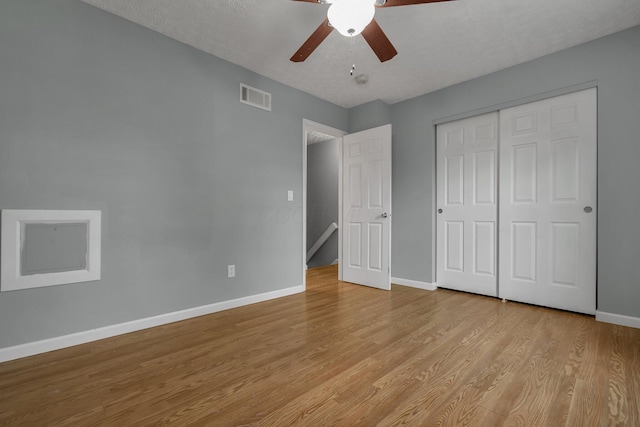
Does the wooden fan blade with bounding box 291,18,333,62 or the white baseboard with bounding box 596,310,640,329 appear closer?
the wooden fan blade with bounding box 291,18,333,62

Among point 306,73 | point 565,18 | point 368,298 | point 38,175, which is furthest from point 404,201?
point 38,175

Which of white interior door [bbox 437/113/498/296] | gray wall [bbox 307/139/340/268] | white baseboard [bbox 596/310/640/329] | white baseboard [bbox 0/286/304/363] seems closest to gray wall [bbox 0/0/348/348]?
white baseboard [bbox 0/286/304/363]

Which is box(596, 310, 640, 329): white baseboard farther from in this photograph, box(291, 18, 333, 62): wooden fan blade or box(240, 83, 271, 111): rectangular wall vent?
box(240, 83, 271, 111): rectangular wall vent

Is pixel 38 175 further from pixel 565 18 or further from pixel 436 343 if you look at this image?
pixel 565 18

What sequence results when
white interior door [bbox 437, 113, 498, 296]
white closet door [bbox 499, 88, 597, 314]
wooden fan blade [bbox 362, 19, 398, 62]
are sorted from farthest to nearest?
white interior door [bbox 437, 113, 498, 296] → white closet door [bbox 499, 88, 597, 314] → wooden fan blade [bbox 362, 19, 398, 62]

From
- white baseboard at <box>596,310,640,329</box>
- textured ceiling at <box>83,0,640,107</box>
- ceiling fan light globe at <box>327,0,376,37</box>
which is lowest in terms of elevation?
white baseboard at <box>596,310,640,329</box>

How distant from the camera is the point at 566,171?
277 cm

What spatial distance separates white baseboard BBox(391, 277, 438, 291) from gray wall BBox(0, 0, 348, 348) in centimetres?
158

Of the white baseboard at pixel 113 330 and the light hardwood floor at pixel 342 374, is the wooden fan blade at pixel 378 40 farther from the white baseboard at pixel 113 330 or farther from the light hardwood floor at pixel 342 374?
the white baseboard at pixel 113 330

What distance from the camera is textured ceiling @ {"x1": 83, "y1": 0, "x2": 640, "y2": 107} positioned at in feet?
7.16

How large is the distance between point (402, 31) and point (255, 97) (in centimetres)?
157

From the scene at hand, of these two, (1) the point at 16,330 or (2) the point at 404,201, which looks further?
(2) the point at 404,201

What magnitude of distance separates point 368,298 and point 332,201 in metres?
2.91

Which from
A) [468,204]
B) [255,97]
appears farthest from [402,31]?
[468,204]
